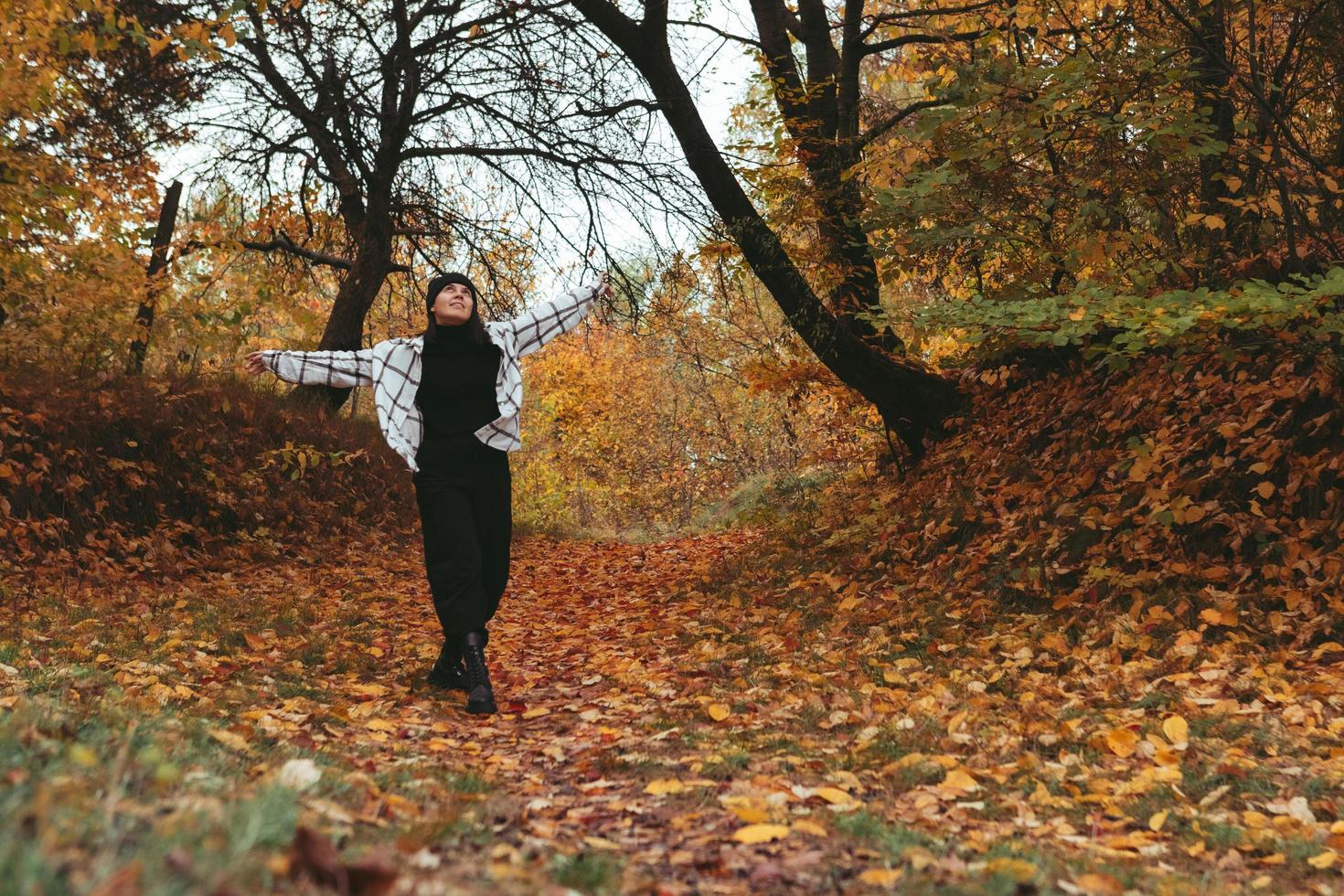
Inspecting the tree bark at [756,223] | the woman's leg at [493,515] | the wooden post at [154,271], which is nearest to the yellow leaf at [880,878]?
the woman's leg at [493,515]

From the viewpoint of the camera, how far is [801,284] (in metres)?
8.98

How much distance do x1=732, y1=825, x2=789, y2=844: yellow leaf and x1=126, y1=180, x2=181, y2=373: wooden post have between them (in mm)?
8571

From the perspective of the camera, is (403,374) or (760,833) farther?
(403,374)

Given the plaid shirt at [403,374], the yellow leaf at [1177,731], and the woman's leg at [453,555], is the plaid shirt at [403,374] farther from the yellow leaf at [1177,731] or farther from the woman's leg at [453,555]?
the yellow leaf at [1177,731]

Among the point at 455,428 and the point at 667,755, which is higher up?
the point at 455,428

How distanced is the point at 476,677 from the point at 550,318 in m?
1.98

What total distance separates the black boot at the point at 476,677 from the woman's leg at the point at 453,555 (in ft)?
0.18

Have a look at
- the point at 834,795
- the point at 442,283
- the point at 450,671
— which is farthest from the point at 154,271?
the point at 834,795

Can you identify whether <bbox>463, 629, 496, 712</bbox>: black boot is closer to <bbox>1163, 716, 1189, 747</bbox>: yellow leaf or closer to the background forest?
the background forest

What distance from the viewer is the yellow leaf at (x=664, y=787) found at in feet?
10.8

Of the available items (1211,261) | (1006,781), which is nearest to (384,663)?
(1006,781)

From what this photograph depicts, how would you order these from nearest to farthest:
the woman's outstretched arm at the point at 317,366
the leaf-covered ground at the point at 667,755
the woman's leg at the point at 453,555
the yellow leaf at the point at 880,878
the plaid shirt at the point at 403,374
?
the leaf-covered ground at the point at 667,755 → the yellow leaf at the point at 880,878 → the woman's leg at the point at 453,555 → the plaid shirt at the point at 403,374 → the woman's outstretched arm at the point at 317,366

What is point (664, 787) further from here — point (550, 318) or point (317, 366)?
point (317, 366)

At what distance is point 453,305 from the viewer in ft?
16.5
